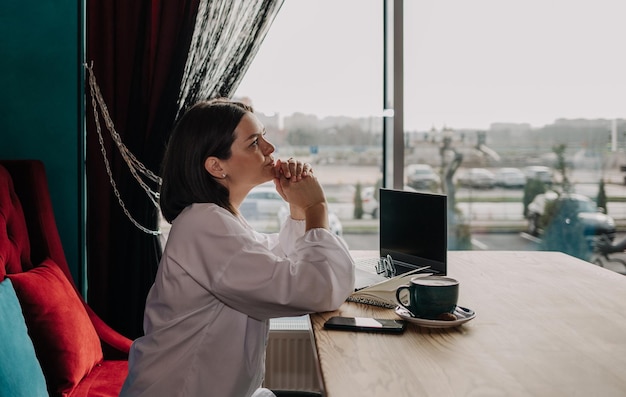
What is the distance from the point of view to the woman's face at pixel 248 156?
4.95ft

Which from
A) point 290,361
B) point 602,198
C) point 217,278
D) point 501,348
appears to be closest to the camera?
point 501,348

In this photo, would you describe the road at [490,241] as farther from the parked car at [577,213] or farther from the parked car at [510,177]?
the parked car at [510,177]

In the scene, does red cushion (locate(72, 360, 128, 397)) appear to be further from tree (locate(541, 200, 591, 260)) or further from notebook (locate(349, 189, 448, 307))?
tree (locate(541, 200, 591, 260))

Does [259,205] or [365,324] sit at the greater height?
[259,205]

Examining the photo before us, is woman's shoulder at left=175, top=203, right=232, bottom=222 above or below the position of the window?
below

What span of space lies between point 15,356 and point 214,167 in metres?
0.61

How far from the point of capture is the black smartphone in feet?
4.38

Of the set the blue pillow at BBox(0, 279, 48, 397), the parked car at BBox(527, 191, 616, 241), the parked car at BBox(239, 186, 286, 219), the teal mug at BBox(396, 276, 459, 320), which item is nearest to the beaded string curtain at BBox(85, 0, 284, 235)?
the parked car at BBox(239, 186, 286, 219)

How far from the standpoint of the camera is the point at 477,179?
2920mm

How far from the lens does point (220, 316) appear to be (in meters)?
1.39

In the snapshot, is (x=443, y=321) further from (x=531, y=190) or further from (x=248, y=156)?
(x=531, y=190)

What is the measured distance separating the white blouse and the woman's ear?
10cm

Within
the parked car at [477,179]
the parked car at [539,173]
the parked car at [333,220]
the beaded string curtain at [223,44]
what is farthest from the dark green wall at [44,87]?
the parked car at [539,173]

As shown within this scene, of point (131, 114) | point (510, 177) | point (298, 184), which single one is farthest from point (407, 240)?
point (131, 114)
